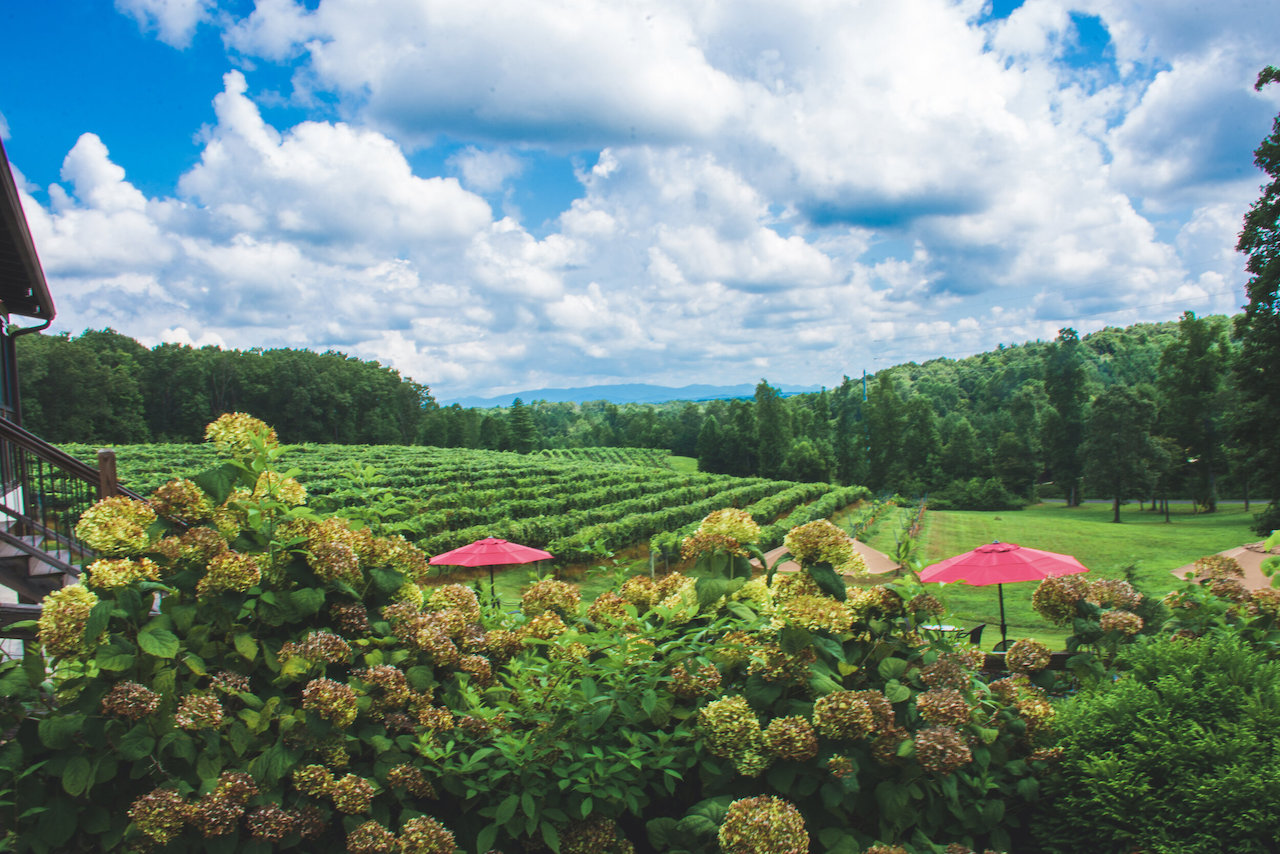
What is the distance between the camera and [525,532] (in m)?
22.3

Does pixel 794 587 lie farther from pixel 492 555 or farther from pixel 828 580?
pixel 492 555

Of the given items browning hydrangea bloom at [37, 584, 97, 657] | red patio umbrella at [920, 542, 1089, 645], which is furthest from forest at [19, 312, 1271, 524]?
browning hydrangea bloom at [37, 584, 97, 657]

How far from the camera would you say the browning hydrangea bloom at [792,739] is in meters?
1.97

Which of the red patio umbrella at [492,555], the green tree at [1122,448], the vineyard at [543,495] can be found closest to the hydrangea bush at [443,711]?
the red patio umbrella at [492,555]

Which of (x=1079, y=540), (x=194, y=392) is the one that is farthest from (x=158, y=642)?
(x=194, y=392)

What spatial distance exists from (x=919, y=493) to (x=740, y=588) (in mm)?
64781

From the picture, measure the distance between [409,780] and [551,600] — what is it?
0.80 metres

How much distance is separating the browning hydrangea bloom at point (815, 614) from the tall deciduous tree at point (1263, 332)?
22.2 meters

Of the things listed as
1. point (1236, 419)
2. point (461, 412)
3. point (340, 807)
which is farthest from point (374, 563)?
point (461, 412)

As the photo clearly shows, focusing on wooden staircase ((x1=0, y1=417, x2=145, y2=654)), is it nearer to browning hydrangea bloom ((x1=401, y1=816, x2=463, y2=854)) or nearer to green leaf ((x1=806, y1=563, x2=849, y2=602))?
browning hydrangea bloom ((x1=401, y1=816, x2=463, y2=854))

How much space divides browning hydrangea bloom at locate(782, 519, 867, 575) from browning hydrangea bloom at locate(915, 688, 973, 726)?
0.42 metres

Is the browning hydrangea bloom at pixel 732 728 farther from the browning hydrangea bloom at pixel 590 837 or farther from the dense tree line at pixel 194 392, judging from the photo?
the dense tree line at pixel 194 392

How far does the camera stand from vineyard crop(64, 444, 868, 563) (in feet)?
73.7

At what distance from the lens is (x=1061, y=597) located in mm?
2875
